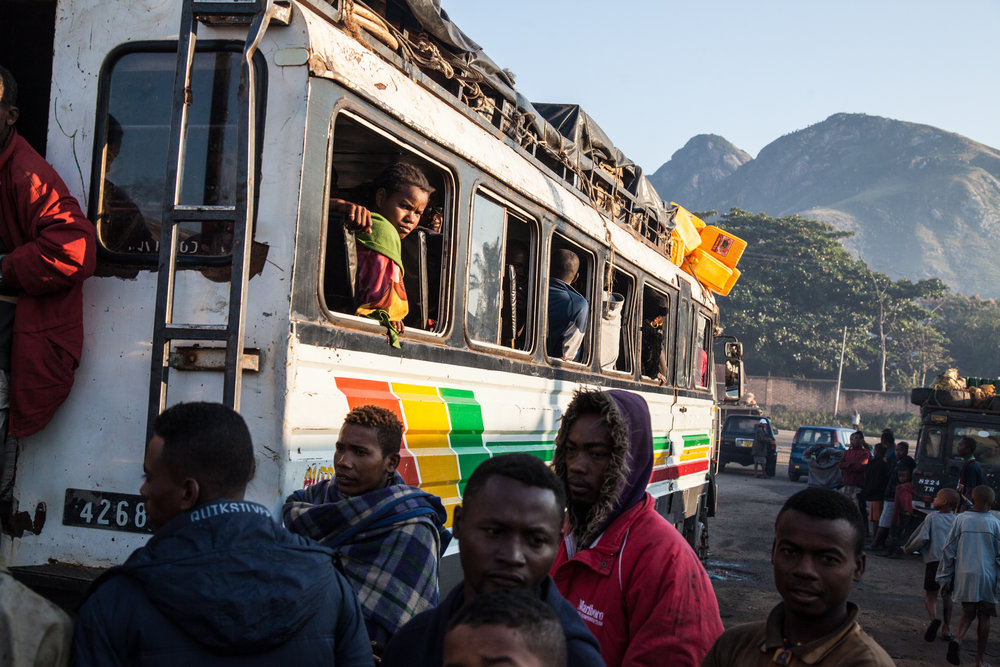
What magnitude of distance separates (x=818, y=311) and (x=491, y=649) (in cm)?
5395

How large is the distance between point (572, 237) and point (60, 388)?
11.1ft

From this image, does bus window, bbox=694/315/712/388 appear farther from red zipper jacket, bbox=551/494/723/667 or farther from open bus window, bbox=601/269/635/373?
red zipper jacket, bbox=551/494/723/667

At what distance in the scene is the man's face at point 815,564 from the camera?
2414 mm

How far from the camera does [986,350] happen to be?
6397 cm

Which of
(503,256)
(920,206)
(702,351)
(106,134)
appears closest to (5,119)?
(106,134)

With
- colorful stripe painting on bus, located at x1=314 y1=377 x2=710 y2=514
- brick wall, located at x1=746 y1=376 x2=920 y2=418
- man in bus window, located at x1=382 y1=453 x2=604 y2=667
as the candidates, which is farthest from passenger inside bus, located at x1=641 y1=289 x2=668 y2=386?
brick wall, located at x1=746 y1=376 x2=920 y2=418

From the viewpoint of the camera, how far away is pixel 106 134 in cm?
367

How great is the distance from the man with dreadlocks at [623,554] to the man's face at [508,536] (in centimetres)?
46

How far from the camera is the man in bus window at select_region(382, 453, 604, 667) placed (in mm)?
1986

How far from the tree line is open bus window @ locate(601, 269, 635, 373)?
44.1 m

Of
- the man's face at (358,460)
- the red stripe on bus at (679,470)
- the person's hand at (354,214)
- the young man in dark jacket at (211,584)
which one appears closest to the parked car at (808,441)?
the red stripe on bus at (679,470)

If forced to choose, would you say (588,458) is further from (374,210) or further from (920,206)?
(920,206)

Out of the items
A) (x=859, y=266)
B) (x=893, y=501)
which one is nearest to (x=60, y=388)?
Result: (x=893, y=501)

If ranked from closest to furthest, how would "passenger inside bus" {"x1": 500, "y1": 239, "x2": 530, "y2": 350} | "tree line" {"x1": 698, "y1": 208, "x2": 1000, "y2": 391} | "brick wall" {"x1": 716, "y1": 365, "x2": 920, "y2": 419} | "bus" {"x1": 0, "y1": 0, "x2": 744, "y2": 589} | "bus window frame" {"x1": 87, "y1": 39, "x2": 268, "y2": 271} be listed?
"bus" {"x1": 0, "y1": 0, "x2": 744, "y2": 589} → "bus window frame" {"x1": 87, "y1": 39, "x2": 268, "y2": 271} → "passenger inside bus" {"x1": 500, "y1": 239, "x2": 530, "y2": 350} → "brick wall" {"x1": 716, "y1": 365, "x2": 920, "y2": 419} → "tree line" {"x1": 698, "y1": 208, "x2": 1000, "y2": 391}
